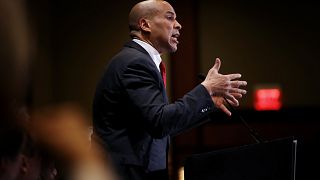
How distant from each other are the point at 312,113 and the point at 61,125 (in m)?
3.72

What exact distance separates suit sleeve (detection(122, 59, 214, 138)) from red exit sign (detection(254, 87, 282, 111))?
2469 mm

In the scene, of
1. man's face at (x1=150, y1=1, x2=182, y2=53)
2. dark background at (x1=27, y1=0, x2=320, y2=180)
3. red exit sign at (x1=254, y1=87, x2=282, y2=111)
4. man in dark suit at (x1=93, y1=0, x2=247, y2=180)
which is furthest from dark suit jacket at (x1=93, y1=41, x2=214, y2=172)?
red exit sign at (x1=254, y1=87, x2=282, y2=111)

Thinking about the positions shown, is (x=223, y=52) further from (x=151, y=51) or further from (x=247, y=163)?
(x=247, y=163)

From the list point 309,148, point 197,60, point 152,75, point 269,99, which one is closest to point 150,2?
point 152,75

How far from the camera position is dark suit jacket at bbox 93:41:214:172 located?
4.13 feet

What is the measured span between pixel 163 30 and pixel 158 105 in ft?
1.17

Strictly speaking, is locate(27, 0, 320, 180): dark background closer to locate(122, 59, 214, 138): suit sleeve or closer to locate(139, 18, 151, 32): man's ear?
locate(139, 18, 151, 32): man's ear

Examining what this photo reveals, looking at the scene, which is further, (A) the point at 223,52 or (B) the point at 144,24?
(A) the point at 223,52

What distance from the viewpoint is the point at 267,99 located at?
12.3ft

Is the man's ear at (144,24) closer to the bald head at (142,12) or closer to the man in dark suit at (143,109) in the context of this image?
the bald head at (142,12)

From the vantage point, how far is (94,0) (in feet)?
12.0

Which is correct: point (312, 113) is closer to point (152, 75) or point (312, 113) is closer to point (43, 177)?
point (152, 75)

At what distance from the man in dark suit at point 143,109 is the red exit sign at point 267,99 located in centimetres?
242

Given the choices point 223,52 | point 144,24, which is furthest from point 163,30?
point 223,52
